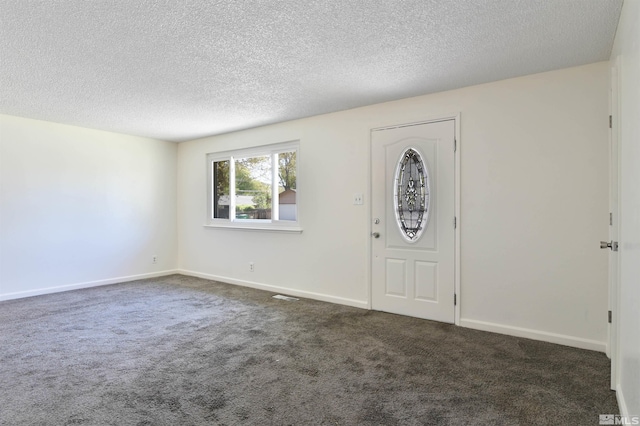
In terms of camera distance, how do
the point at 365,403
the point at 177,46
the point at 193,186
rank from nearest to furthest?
the point at 365,403
the point at 177,46
the point at 193,186

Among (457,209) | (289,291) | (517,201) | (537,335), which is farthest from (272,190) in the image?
(537,335)

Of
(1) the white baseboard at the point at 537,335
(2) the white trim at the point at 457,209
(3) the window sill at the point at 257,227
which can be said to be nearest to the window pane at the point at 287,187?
(3) the window sill at the point at 257,227

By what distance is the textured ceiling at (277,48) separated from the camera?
214cm

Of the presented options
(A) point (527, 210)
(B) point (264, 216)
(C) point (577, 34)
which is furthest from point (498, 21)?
(B) point (264, 216)

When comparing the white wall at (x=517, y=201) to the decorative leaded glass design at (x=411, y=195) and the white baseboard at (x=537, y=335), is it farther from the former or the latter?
the decorative leaded glass design at (x=411, y=195)

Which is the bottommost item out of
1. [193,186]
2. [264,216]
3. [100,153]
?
[264,216]

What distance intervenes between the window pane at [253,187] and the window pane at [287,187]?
0.22m

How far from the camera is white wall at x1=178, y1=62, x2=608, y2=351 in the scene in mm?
2912

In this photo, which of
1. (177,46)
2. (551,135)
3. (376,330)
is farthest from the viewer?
(376,330)

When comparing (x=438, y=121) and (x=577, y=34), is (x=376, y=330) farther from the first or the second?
(x=577, y=34)

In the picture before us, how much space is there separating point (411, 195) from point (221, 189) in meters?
3.26

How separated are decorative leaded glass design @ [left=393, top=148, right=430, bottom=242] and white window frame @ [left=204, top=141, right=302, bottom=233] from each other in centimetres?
140

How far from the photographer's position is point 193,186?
6.10m

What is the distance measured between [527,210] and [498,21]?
1.62 metres
